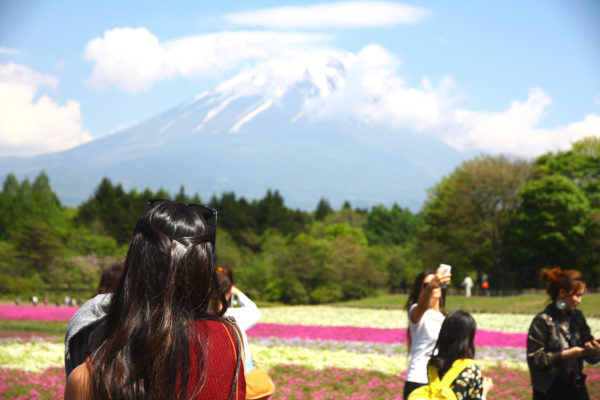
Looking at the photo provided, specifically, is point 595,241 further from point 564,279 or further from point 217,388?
point 217,388

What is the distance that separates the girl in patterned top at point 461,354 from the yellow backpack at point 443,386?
0.03 m

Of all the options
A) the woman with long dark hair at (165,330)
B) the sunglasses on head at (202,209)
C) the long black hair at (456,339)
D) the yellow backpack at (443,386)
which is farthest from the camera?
the long black hair at (456,339)

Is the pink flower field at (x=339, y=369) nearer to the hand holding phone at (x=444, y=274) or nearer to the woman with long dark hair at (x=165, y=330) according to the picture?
the hand holding phone at (x=444, y=274)

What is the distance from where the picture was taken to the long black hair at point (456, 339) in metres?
4.43

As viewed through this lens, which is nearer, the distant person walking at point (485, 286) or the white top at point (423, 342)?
the white top at point (423, 342)

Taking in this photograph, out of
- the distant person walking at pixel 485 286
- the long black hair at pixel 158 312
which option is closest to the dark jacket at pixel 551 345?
the long black hair at pixel 158 312

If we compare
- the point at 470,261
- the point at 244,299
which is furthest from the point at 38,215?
the point at 244,299

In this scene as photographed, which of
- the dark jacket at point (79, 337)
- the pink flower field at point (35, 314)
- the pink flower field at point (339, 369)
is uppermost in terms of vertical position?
the dark jacket at point (79, 337)

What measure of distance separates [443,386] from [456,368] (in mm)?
154

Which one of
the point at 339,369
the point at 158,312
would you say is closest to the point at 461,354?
the point at 158,312

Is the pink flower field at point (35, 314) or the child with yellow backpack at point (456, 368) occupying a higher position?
the child with yellow backpack at point (456, 368)

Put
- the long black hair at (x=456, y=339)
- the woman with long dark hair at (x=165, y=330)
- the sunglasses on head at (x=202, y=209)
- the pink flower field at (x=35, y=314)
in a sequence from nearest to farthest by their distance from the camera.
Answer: the woman with long dark hair at (x=165, y=330) → the sunglasses on head at (x=202, y=209) → the long black hair at (x=456, y=339) → the pink flower field at (x=35, y=314)

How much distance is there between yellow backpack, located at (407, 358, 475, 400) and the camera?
14.1 feet

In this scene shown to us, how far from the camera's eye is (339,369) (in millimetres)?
11688
